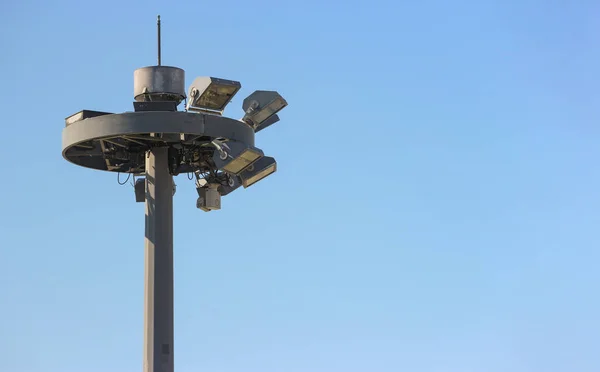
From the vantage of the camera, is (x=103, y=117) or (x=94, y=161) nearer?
(x=103, y=117)

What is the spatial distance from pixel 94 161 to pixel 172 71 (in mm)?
2896

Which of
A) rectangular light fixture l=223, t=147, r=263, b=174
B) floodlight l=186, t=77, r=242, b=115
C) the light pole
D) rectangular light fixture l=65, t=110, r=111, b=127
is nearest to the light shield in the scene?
the light pole

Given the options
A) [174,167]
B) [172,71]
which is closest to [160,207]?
[174,167]

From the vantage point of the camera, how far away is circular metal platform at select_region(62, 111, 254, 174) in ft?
86.8

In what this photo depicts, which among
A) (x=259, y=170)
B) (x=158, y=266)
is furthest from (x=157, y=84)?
(x=158, y=266)

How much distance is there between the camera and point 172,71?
28.0 meters

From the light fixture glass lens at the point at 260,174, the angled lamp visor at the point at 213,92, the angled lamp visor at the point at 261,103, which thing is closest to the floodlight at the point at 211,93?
the angled lamp visor at the point at 213,92

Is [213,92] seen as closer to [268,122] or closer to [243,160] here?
[243,160]

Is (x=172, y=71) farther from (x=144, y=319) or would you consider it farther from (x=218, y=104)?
(x=144, y=319)

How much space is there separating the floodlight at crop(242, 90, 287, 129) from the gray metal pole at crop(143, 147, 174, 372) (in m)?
1.96

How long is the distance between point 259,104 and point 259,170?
1.42m

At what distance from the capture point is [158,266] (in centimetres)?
2770

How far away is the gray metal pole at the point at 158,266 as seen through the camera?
2725cm

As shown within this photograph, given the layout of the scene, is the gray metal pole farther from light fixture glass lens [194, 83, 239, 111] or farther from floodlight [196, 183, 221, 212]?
light fixture glass lens [194, 83, 239, 111]
